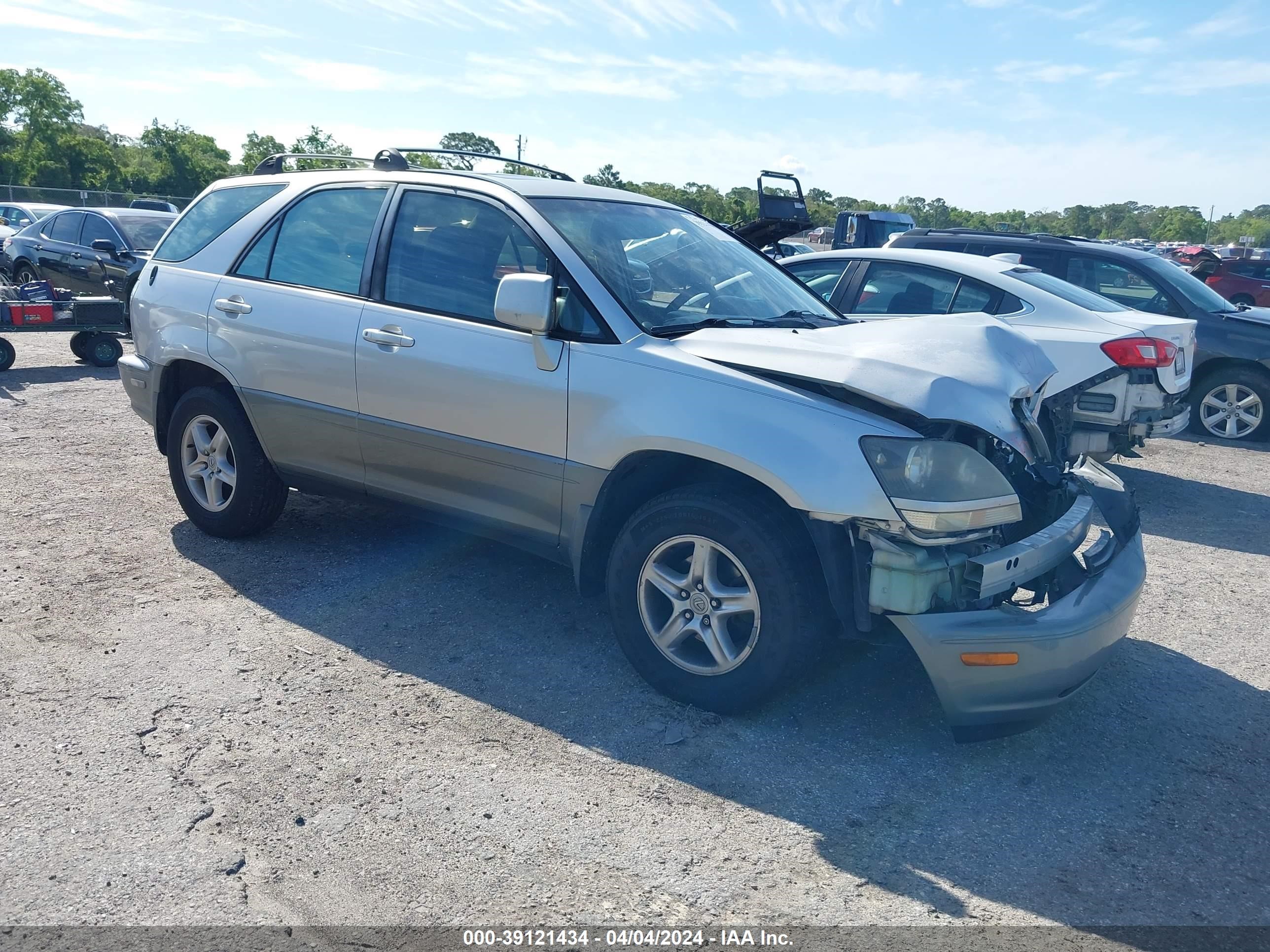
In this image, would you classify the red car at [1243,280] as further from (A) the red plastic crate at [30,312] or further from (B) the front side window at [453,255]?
(A) the red plastic crate at [30,312]

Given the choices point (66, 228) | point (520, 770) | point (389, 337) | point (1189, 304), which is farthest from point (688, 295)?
point (66, 228)

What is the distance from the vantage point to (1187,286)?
9.45m

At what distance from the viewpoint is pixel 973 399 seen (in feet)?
11.3

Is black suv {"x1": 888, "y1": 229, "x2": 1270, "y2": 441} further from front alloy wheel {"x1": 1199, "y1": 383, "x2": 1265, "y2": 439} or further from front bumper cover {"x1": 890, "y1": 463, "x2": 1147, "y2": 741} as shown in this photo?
front bumper cover {"x1": 890, "y1": 463, "x2": 1147, "y2": 741}

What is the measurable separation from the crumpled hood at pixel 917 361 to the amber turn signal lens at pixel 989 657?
752 millimetres

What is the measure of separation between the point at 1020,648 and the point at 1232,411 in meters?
8.20

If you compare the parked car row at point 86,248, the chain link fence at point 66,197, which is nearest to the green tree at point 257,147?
the chain link fence at point 66,197

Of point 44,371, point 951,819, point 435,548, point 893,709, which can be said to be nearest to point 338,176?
point 435,548

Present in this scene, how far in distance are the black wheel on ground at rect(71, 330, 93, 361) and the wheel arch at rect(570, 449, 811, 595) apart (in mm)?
9203

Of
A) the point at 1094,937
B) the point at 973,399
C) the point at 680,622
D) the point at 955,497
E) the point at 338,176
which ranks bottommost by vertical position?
the point at 1094,937

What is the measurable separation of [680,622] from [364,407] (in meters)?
1.80

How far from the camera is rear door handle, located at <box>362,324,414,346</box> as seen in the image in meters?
4.36

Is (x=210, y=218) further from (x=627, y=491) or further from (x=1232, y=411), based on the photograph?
(x=1232, y=411)

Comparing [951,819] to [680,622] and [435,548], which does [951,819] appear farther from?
[435,548]
